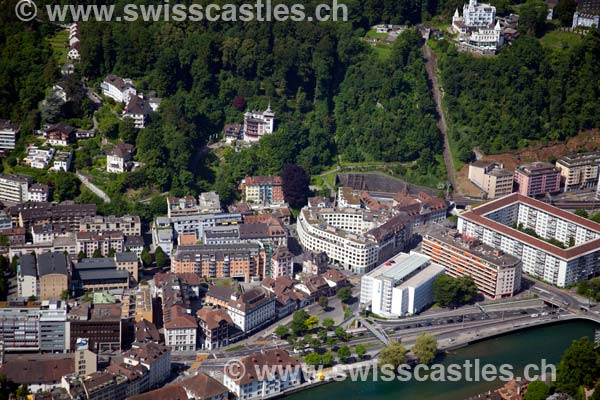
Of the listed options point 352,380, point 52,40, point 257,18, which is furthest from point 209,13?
point 352,380

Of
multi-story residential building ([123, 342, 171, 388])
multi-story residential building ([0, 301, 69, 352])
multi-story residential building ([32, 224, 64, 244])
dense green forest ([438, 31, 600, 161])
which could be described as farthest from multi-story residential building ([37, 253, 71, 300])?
dense green forest ([438, 31, 600, 161])

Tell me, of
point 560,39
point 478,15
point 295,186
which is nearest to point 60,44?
point 295,186

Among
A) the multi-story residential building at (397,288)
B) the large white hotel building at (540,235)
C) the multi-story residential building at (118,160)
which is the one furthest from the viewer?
the multi-story residential building at (118,160)

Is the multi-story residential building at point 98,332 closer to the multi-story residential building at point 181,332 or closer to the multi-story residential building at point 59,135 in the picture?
the multi-story residential building at point 181,332

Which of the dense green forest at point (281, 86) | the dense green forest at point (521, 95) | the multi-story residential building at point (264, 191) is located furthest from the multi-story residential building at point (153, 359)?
the dense green forest at point (521, 95)

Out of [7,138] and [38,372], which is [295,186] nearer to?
[7,138]

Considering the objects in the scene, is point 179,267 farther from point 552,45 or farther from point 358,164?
point 552,45
